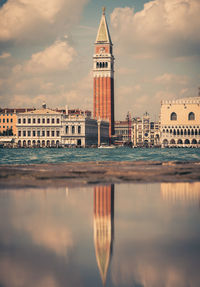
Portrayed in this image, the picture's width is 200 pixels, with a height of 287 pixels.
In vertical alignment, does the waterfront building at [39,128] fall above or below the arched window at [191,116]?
below

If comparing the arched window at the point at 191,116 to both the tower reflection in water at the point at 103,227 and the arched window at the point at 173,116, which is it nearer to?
the arched window at the point at 173,116

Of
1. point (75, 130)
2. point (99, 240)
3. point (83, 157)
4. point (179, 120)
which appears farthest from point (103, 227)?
point (179, 120)

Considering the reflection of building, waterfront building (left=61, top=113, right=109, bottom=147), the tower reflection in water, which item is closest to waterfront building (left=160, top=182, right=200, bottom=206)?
the reflection of building

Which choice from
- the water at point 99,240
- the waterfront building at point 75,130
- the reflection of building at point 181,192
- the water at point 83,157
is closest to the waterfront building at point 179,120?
the waterfront building at point 75,130

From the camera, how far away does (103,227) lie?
44.6ft

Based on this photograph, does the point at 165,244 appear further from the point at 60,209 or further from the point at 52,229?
the point at 60,209

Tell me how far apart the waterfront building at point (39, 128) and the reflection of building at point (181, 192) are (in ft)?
564

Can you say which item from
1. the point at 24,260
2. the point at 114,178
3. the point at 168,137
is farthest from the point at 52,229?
the point at 168,137

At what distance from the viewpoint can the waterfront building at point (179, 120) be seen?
192m

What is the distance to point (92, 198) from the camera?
1900 centimetres

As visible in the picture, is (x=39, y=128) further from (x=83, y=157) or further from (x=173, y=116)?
(x=83, y=157)

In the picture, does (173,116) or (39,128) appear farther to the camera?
(39,128)

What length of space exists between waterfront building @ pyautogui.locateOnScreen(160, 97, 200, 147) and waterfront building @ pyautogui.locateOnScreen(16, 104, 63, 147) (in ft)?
127

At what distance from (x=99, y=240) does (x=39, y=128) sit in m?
185
